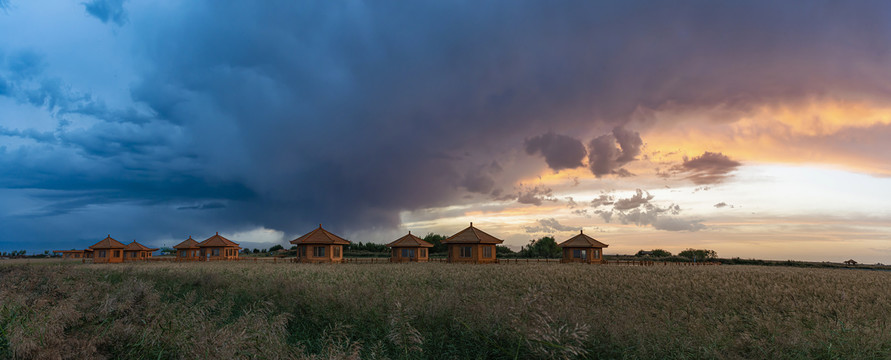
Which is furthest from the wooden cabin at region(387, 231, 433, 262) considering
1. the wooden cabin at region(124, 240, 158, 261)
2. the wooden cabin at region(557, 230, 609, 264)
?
the wooden cabin at region(124, 240, 158, 261)

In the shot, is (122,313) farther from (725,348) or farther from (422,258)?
(422,258)

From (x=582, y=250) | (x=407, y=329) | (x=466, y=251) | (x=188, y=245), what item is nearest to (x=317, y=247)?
(x=466, y=251)

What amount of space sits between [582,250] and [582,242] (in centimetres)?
87

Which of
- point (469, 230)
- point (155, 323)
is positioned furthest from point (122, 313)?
point (469, 230)

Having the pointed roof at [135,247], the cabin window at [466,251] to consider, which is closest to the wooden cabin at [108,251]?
the pointed roof at [135,247]

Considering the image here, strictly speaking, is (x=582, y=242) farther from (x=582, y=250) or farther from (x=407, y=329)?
(x=407, y=329)

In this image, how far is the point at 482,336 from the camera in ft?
26.8

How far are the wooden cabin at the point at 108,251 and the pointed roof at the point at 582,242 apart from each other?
57.1m

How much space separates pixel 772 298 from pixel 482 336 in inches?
461

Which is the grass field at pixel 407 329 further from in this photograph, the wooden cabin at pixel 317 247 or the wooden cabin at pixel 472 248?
the wooden cabin at pixel 317 247

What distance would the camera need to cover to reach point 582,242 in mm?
47875

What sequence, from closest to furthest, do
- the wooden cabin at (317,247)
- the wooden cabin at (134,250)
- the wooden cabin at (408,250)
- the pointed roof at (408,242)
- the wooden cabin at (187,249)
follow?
the wooden cabin at (317,247), the wooden cabin at (408,250), the pointed roof at (408,242), the wooden cabin at (187,249), the wooden cabin at (134,250)

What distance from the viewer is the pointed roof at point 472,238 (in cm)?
4384

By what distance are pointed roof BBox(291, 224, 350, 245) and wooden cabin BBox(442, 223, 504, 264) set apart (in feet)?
41.8
